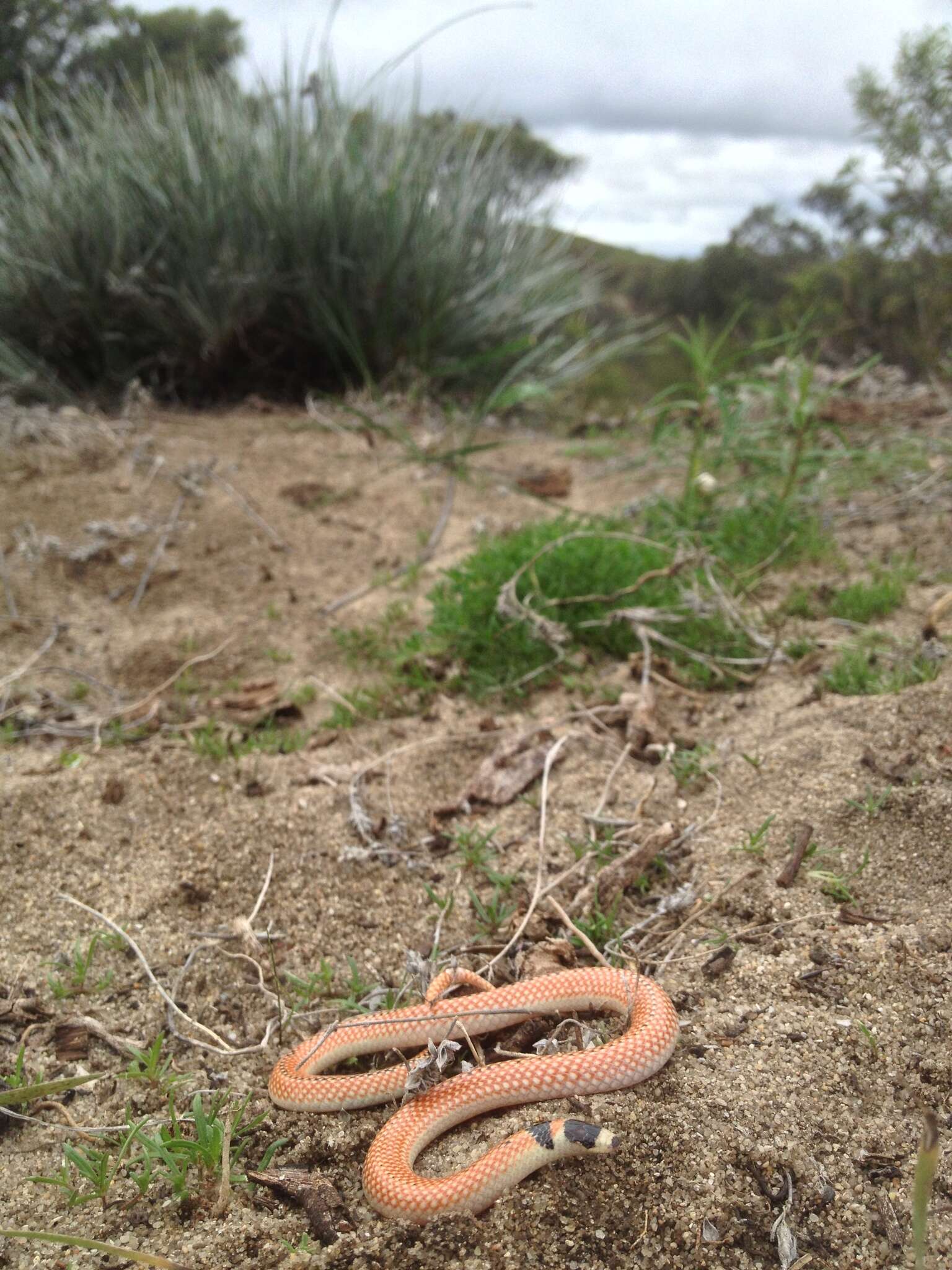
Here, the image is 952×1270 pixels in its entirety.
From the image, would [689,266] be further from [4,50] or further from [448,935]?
[448,935]

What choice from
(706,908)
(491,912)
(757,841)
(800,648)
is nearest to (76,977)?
(491,912)

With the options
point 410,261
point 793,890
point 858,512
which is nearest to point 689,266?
point 410,261

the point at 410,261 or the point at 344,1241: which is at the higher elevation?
the point at 410,261

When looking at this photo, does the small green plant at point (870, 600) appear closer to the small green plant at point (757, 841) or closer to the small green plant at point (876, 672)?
the small green plant at point (876, 672)

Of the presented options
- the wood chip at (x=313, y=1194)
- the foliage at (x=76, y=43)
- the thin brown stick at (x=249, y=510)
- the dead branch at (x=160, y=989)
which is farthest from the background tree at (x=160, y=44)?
the wood chip at (x=313, y=1194)

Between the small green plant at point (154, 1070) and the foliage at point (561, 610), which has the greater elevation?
the foliage at point (561, 610)

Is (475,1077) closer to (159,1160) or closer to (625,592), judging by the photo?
(159,1160)
